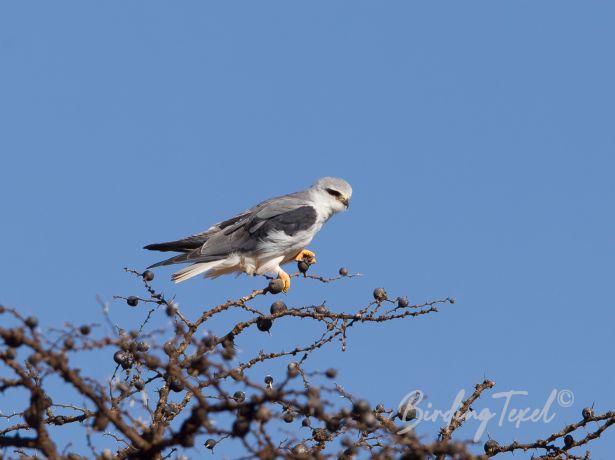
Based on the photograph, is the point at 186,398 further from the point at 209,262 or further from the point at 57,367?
the point at 209,262

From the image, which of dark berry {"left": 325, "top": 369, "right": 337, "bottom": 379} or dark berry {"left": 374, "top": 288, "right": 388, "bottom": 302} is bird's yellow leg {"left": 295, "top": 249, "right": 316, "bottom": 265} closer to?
dark berry {"left": 374, "top": 288, "right": 388, "bottom": 302}

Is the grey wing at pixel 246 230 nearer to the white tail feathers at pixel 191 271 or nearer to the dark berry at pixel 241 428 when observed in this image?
the white tail feathers at pixel 191 271

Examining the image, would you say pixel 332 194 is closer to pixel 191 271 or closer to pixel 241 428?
pixel 191 271

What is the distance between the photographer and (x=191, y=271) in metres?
9.06

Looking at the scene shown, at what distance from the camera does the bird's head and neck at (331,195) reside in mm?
10031

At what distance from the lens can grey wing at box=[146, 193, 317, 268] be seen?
30.3 feet

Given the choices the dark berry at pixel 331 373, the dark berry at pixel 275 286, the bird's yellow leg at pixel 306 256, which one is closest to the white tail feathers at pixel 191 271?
the bird's yellow leg at pixel 306 256

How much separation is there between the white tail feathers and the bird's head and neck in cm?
145

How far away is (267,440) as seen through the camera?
10.3 feet

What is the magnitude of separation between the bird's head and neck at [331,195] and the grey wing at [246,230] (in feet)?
0.98

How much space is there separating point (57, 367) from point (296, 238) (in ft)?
19.9

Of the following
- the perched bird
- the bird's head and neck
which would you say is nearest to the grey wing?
the perched bird

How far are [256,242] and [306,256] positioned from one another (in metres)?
0.74

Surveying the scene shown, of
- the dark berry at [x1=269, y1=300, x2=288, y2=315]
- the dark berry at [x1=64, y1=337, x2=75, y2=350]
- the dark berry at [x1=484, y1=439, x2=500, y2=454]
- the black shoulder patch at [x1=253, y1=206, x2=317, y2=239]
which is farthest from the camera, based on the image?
the black shoulder patch at [x1=253, y1=206, x2=317, y2=239]
